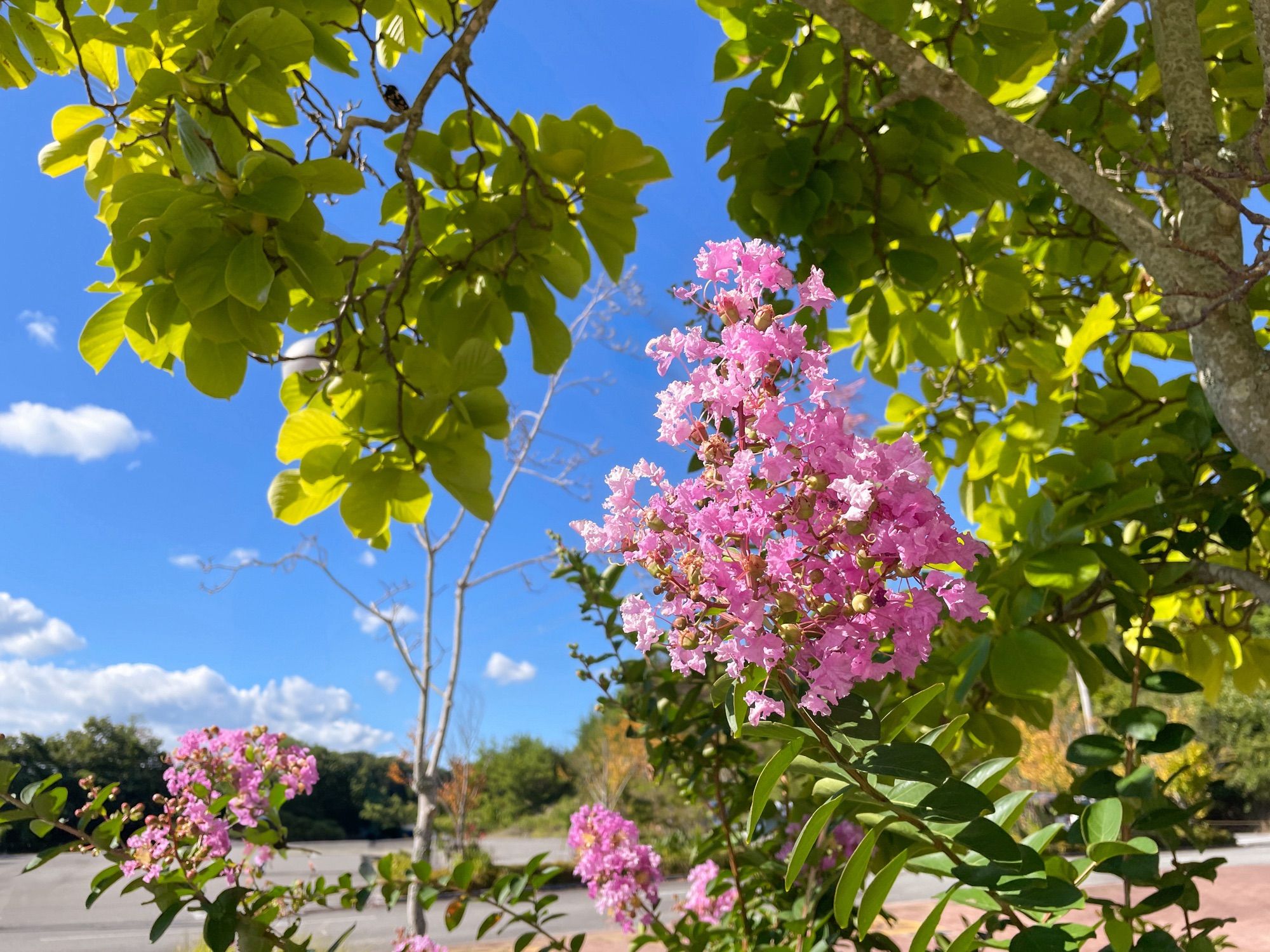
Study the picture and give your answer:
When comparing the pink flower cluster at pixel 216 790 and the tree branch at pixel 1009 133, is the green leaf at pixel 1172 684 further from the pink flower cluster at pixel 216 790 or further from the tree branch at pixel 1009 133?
the pink flower cluster at pixel 216 790

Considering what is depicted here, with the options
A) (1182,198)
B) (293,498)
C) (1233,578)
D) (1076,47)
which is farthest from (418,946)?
(1076,47)

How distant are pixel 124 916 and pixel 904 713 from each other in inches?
333

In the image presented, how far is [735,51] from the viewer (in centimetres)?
132

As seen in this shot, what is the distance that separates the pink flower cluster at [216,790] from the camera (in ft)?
4.25

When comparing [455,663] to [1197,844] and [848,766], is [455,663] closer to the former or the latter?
[1197,844]

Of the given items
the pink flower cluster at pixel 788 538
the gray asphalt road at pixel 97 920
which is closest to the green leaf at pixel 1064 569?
the pink flower cluster at pixel 788 538

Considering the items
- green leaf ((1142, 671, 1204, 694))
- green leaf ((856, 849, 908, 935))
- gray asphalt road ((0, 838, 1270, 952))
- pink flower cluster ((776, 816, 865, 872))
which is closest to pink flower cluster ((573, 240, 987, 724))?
green leaf ((856, 849, 908, 935))

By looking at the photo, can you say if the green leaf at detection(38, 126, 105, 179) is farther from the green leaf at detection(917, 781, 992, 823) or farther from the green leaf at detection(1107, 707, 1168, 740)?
the green leaf at detection(1107, 707, 1168, 740)

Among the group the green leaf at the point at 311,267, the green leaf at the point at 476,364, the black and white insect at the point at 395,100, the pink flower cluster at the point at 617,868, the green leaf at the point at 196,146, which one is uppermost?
the black and white insect at the point at 395,100

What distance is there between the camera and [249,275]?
836 mm

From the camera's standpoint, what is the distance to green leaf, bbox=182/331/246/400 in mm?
970

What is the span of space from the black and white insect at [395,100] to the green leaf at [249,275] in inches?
16.4

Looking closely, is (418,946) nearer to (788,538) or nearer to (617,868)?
(617,868)

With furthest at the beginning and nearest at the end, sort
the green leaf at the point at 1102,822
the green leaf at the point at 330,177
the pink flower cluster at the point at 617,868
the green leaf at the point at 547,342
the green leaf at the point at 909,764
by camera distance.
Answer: the pink flower cluster at the point at 617,868, the green leaf at the point at 547,342, the green leaf at the point at 330,177, the green leaf at the point at 1102,822, the green leaf at the point at 909,764
